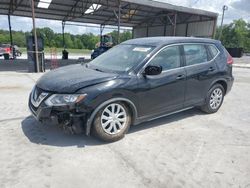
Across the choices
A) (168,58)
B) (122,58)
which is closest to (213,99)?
(168,58)

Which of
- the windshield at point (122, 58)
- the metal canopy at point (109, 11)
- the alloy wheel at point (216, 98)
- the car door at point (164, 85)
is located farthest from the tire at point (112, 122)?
the metal canopy at point (109, 11)

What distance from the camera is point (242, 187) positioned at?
262cm

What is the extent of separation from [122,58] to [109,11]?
19.6 meters

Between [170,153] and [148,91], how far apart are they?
1100 millimetres

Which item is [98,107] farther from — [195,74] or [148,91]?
[195,74]

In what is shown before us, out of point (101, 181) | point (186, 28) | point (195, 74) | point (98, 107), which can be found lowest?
point (101, 181)

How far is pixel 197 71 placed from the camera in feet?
15.1

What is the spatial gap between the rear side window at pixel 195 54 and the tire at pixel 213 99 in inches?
29.3

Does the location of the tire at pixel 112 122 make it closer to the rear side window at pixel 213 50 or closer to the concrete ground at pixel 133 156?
the concrete ground at pixel 133 156

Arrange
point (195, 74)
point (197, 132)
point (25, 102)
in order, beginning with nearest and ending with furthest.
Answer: point (197, 132) < point (195, 74) < point (25, 102)

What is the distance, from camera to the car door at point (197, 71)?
4504mm

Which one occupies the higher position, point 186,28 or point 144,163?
point 186,28

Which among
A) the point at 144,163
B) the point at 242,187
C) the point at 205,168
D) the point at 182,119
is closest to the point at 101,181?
the point at 144,163

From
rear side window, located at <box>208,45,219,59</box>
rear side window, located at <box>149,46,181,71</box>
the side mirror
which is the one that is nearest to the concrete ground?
A: the side mirror
